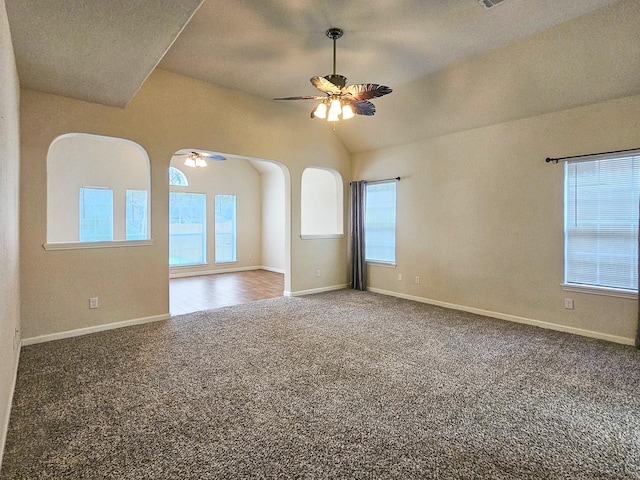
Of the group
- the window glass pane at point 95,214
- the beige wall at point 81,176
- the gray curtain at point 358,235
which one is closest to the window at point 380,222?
the gray curtain at point 358,235

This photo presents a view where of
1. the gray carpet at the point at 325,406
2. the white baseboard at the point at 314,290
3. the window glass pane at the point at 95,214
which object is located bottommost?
the gray carpet at the point at 325,406

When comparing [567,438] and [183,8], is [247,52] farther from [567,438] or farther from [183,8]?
[567,438]

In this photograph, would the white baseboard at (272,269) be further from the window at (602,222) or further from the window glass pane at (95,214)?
the window at (602,222)

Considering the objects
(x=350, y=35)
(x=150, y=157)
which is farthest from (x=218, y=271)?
(x=350, y=35)

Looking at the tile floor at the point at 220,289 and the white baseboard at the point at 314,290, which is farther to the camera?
the white baseboard at the point at 314,290

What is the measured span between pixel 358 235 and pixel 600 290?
355 centimetres

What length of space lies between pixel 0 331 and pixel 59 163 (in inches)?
236

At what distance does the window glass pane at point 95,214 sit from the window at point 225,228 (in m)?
2.51

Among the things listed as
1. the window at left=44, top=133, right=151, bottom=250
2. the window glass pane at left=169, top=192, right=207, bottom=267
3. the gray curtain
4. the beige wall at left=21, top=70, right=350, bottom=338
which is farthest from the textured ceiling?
the window glass pane at left=169, top=192, right=207, bottom=267

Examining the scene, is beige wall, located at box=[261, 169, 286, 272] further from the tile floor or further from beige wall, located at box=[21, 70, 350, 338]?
beige wall, located at box=[21, 70, 350, 338]

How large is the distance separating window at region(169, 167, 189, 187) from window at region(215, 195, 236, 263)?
2.94 ft

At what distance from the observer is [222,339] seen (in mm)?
3846

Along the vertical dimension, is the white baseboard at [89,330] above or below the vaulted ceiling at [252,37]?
below

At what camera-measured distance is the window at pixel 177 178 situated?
334 inches
